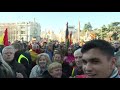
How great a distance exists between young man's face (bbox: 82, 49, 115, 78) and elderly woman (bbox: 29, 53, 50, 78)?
142 cm

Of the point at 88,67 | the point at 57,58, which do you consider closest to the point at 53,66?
the point at 57,58

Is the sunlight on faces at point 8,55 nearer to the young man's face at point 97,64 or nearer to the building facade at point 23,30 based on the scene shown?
the building facade at point 23,30

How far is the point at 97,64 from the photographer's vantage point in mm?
1914

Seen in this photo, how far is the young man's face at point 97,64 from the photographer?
1.67 meters

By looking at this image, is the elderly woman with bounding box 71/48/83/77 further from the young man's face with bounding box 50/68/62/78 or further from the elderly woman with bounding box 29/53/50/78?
the elderly woman with bounding box 29/53/50/78

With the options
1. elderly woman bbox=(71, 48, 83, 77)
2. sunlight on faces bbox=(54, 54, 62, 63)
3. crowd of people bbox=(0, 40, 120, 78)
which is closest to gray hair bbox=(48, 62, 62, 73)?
crowd of people bbox=(0, 40, 120, 78)

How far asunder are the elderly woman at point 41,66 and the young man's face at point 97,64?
55.8 inches

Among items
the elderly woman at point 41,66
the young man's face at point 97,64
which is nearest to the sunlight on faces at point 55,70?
the elderly woman at point 41,66

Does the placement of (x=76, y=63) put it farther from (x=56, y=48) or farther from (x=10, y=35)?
(x=10, y=35)

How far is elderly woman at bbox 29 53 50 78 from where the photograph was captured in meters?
3.31

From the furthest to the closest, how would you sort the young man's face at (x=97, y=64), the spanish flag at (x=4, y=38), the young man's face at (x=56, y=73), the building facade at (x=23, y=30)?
the spanish flag at (x=4, y=38) → the building facade at (x=23, y=30) → the young man's face at (x=56, y=73) → the young man's face at (x=97, y=64)

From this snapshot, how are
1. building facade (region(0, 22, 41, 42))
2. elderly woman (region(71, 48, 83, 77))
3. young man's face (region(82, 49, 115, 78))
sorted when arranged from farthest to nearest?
1. building facade (region(0, 22, 41, 42))
2. elderly woman (region(71, 48, 83, 77))
3. young man's face (region(82, 49, 115, 78))
